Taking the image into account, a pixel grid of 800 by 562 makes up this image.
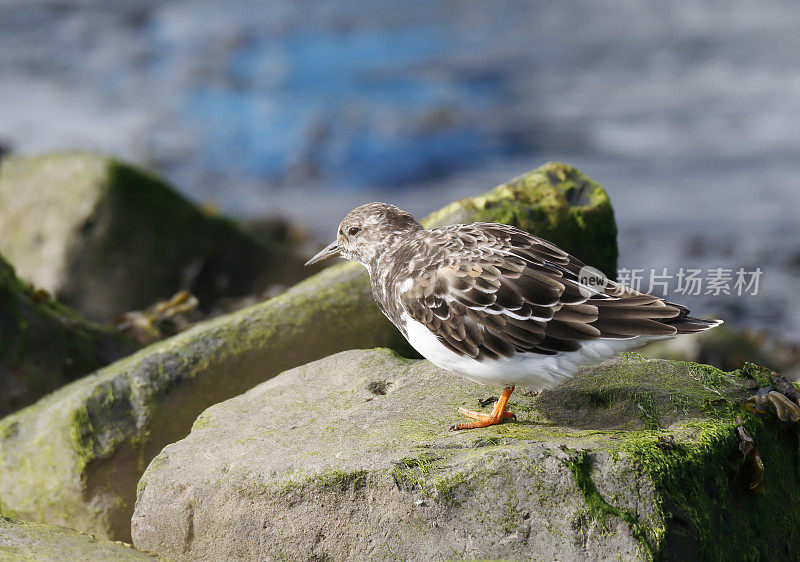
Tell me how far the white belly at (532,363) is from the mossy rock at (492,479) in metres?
0.27

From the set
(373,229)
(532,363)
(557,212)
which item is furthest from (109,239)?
(532,363)

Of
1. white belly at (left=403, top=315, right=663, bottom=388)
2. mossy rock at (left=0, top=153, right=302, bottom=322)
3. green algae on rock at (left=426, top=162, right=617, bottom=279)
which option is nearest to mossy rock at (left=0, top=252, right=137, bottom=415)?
mossy rock at (left=0, top=153, right=302, bottom=322)

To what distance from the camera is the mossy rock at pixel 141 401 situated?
5613mm

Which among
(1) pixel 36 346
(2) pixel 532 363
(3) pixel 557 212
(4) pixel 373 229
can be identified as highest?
(4) pixel 373 229

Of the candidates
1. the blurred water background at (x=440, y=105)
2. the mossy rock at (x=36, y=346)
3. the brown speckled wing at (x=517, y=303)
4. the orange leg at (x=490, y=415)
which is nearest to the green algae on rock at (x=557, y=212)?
the brown speckled wing at (x=517, y=303)

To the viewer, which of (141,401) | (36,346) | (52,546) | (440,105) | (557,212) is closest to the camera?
(52,546)

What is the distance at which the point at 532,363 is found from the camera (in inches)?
173

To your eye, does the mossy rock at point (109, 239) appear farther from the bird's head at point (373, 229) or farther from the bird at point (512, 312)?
the bird at point (512, 312)

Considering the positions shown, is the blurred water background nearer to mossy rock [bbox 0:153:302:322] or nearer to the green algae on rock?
mossy rock [bbox 0:153:302:322]

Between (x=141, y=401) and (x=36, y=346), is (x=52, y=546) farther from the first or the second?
(x=36, y=346)

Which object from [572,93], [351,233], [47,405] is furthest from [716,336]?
[572,93]

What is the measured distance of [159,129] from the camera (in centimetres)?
1844

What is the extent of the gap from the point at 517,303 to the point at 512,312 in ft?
0.19

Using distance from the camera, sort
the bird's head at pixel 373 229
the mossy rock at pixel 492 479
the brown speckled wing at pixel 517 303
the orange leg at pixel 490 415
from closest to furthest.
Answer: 1. the mossy rock at pixel 492 479
2. the brown speckled wing at pixel 517 303
3. the orange leg at pixel 490 415
4. the bird's head at pixel 373 229
